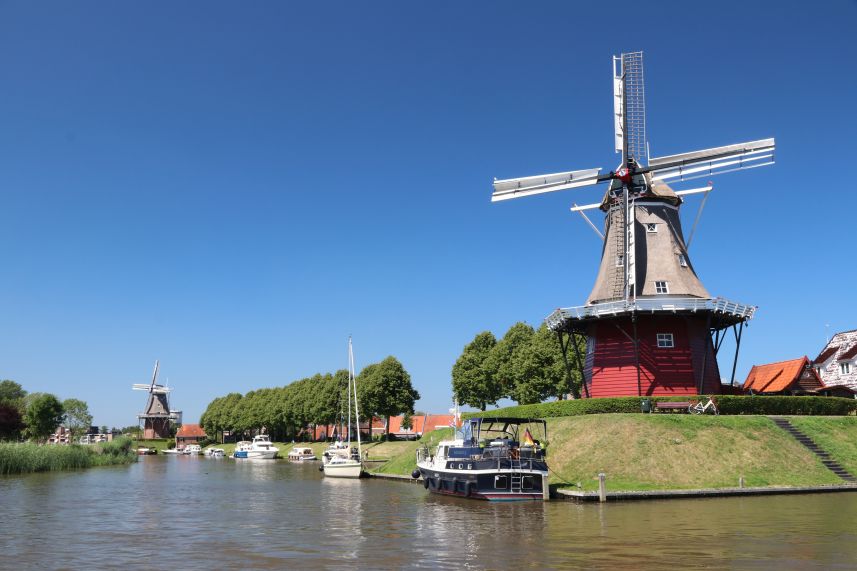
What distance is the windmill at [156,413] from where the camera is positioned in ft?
553

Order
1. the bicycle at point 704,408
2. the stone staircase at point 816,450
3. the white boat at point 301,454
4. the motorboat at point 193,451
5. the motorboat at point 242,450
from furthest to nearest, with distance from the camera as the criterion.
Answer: the motorboat at point 193,451 < the motorboat at point 242,450 < the white boat at point 301,454 < the bicycle at point 704,408 < the stone staircase at point 816,450

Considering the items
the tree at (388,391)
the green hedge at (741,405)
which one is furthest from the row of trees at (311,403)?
the green hedge at (741,405)

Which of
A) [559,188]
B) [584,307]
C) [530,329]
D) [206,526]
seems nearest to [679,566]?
[206,526]

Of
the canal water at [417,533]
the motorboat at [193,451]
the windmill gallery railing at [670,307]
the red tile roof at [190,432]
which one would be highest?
the windmill gallery railing at [670,307]

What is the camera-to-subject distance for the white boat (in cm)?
9662

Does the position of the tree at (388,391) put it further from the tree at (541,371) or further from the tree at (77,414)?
the tree at (77,414)

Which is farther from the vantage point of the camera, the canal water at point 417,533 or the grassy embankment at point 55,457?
the grassy embankment at point 55,457

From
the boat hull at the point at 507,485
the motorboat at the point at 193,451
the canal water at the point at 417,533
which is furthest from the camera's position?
the motorboat at the point at 193,451

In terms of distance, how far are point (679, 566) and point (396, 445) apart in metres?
68.3

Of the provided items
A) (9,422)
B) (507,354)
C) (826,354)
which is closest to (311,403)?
(9,422)

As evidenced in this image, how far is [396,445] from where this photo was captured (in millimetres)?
85062

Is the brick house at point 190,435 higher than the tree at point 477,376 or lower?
lower

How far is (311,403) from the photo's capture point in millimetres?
109125

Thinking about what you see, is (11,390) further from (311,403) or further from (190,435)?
A: (311,403)
